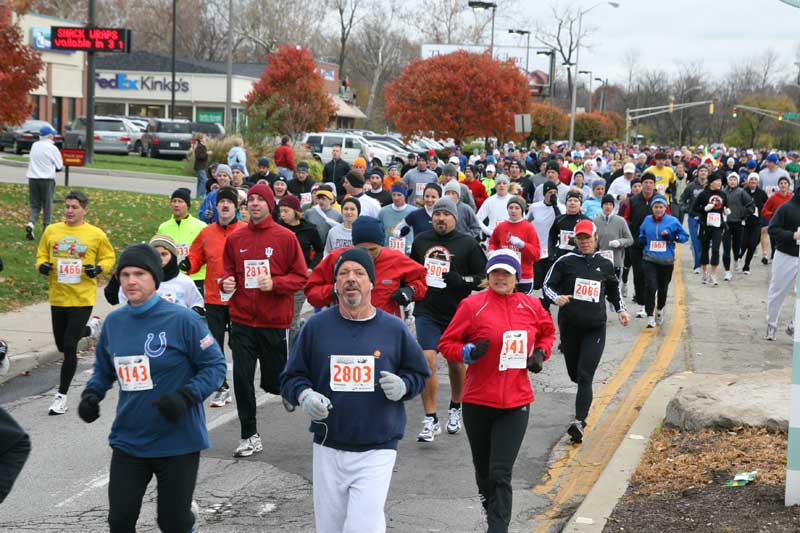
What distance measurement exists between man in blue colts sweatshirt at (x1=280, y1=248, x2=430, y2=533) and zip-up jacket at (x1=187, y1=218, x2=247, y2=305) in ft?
14.8

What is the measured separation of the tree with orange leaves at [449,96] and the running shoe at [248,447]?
3714 cm

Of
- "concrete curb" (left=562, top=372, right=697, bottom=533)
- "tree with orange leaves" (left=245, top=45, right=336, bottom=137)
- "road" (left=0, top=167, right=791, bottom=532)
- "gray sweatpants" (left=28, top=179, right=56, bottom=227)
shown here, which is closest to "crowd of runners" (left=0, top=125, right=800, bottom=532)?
"road" (left=0, top=167, right=791, bottom=532)

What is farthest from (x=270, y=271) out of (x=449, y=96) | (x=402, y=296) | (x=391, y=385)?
(x=449, y=96)

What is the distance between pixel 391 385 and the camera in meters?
5.39

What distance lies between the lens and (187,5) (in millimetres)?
98062

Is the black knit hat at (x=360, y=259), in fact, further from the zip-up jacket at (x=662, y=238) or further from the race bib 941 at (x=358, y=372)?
the zip-up jacket at (x=662, y=238)

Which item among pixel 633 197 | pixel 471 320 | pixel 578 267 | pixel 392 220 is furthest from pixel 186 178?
pixel 471 320

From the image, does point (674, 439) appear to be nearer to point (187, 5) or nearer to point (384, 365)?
point (384, 365)

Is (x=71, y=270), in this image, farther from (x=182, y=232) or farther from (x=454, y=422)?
(x=454, y=422)

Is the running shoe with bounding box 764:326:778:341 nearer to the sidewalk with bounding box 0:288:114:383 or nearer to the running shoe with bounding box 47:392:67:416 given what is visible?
the sidewalk with bounding box 0:288:114:383

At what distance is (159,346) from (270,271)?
328 centimetres

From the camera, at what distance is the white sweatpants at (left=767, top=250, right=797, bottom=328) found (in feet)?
45.8

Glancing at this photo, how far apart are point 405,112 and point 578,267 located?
3644 centimetres

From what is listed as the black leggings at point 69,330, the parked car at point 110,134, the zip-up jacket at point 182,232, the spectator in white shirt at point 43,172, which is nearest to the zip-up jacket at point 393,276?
the black leggings at point 69,330
